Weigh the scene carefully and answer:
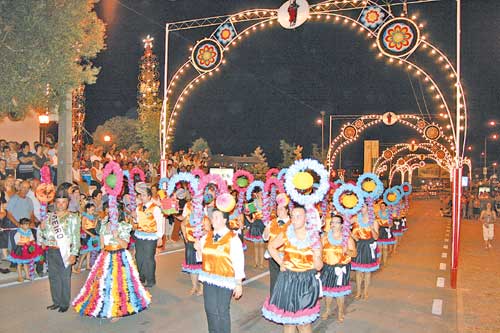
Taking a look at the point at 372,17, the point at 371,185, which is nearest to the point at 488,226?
the point at 372,17

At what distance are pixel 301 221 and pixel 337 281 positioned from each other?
8.26 feet

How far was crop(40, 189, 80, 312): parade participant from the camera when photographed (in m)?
7.14

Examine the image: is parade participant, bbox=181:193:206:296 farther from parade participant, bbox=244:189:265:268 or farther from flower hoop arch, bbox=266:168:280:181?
parade participant, bbox=244:189:265:268

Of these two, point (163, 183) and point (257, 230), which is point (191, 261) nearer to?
point (163, 183)

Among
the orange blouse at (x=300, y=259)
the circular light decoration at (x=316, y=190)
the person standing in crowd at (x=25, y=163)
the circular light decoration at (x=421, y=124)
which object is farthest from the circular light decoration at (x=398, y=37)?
the circular light decoration at (x=421, y=124)

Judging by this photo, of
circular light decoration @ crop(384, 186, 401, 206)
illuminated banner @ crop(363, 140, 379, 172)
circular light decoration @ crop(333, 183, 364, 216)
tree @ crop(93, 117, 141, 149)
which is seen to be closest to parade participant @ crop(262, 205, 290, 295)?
circular light decoration @ crop(333, 183, 364, 216)

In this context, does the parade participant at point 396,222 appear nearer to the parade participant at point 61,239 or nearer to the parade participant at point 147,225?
the parade participant at point 147,225

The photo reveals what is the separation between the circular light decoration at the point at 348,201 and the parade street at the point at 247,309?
1.81 metres

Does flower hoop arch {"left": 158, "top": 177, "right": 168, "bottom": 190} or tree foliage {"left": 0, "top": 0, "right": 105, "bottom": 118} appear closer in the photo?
tree foliage {"left": 0, "top": 0, "right": 105, "bottom": 118}

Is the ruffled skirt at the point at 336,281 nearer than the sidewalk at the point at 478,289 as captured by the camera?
Yes

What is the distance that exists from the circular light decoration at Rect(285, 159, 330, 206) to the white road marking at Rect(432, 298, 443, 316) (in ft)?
13.8

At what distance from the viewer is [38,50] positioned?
7.18m

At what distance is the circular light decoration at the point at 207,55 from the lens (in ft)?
47.2

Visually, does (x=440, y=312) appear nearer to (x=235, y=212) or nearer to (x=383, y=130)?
(x=235, y=212)
